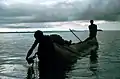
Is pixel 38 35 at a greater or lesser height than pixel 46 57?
greater

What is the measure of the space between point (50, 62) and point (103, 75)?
3.42 metres

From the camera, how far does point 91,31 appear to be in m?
26.4

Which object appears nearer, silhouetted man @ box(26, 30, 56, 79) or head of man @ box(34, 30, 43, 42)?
head of man @ box(34, 30, 43, 42)

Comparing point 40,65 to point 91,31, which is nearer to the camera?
point 40,65

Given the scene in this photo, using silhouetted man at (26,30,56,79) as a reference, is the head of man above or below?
above

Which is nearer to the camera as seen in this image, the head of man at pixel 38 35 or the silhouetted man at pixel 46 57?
the head of man at pixel 38 35

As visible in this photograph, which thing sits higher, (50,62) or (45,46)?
(45,46)

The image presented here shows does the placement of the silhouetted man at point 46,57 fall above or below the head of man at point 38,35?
below

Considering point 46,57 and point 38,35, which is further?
point 46,57

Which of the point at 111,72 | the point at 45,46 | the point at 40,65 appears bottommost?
the point at 111,72

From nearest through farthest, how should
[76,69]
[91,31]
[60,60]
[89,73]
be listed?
[60,60], [89,73], [76,69], [91,31]

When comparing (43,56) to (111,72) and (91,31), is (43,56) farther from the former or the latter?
(91,31)

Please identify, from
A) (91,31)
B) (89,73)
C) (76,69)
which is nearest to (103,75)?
(89,73)

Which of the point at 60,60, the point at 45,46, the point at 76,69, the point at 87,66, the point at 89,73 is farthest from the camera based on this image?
the point at 87,66
